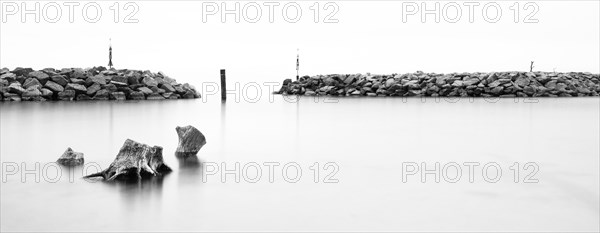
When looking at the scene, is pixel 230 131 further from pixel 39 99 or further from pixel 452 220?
pixel 39 99

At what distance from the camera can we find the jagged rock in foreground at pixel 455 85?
2003 cm

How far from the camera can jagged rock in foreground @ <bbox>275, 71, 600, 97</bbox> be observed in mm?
20031

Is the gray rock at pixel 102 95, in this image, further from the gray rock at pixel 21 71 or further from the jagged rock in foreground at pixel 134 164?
the jagged rock in foreground at pixel 134 164

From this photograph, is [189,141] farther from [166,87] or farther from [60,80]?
[166,87]

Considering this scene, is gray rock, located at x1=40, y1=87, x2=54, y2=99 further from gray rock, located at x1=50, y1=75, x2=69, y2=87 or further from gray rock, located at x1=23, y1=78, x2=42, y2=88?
gray rock, located at x1=50, y1=75, x2=69, y2=87

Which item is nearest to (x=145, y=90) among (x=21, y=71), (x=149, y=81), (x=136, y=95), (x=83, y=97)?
(x=136, y=95)

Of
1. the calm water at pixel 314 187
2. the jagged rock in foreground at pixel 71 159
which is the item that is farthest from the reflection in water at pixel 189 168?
the jagged rock in foreground at pixel 71 159

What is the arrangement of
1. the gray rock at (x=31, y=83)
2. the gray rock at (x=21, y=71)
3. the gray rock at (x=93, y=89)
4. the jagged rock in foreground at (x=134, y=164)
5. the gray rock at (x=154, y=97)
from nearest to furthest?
the jagged rock in foreground at (x=134, y=164) → the gray rock at (x=31, y=83) → the gray rock at (x=93, y=89) → the gray rock at (x=21, y=71) → the gray rock at (x=154, y=97)

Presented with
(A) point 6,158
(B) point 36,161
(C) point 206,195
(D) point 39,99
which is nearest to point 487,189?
(C) point 206,195

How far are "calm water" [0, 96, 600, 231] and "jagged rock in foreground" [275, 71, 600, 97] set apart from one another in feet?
41.3

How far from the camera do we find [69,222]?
9.66 feet

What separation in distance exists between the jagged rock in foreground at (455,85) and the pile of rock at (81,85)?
21.8 ft

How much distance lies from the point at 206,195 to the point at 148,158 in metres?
0.87

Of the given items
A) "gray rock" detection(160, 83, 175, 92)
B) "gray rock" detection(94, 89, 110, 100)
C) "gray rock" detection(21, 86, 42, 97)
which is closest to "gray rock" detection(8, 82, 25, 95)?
"gray rock" detection(21, 86, 42, 97)
